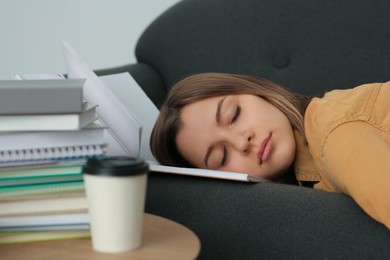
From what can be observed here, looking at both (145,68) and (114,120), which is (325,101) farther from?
(145,68)

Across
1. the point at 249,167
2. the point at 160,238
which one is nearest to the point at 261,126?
the point at 249,167

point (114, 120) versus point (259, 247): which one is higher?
point (114, 120)

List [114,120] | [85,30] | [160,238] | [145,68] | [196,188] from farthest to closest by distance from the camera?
[85,30] → [145,68] → [114,120] → [196,188] → [160,238]

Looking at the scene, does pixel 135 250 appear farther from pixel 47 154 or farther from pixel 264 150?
pixel 264 150

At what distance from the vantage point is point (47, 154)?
779 mm

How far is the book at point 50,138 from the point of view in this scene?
2.54 feet

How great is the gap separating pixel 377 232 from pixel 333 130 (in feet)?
0.96

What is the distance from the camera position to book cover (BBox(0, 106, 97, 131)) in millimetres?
745

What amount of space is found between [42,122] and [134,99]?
2.78 feet

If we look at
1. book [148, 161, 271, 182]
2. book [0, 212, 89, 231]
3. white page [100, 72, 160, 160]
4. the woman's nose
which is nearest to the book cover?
book [0, 212, 89, 231]

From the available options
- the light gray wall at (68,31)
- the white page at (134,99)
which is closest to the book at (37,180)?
the white page at (134,99)

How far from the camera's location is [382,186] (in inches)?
36.9

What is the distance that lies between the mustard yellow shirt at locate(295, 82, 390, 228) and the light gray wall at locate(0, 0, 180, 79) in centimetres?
115

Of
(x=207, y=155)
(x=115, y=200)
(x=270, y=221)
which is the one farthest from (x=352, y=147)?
(x=115, y=200)
